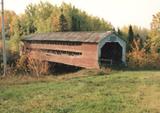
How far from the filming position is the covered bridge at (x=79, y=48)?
115 ft

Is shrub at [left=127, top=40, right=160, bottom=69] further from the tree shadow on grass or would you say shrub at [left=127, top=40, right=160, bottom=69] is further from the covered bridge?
the tree shadow on grass

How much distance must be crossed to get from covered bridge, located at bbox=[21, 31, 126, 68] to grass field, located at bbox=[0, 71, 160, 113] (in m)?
11.0

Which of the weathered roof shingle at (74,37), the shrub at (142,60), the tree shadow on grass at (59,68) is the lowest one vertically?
the tree shadow on grass at (59,68)

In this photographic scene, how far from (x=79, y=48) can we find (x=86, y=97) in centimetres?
1986

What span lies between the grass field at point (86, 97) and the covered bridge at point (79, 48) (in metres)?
11.0

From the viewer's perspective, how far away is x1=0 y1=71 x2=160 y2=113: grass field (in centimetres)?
1543

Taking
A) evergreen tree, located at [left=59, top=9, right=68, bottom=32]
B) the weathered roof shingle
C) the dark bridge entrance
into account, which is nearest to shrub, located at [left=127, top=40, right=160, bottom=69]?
the dark bridge entrance

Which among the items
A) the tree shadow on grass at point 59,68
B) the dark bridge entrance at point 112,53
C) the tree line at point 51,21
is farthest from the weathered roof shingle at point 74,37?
the tree line at point 51,21

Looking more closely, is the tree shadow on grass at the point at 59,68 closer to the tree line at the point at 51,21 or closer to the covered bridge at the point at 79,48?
the covered bridge at the point at 79,48

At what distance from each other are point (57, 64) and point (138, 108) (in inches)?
1184

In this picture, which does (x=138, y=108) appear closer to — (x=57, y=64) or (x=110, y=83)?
(x=110, y=83)

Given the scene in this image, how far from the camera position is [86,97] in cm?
1811

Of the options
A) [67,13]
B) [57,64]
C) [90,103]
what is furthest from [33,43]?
[90,103]

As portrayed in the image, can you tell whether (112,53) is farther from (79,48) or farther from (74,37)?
(74,37)
